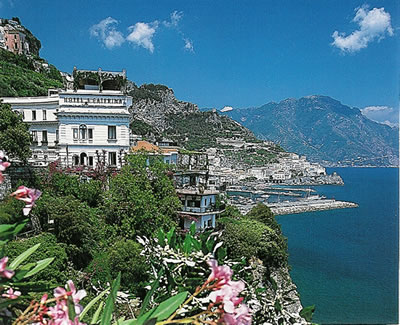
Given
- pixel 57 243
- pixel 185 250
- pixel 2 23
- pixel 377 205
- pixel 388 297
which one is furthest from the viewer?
pixel 377 205

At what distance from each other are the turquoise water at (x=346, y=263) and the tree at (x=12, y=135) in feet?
27.5

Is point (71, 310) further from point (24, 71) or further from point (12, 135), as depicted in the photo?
point (24, 71)

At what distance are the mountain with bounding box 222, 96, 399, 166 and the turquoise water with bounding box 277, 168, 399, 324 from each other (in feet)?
126

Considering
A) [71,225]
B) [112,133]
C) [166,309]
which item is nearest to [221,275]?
[166,309]

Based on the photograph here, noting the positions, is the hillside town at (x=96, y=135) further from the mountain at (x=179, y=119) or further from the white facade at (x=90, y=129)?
the mountain at (x=179, y=119)

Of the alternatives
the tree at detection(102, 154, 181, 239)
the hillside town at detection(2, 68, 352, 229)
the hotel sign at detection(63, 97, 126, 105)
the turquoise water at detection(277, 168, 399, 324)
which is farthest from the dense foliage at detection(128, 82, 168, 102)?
the tree at detection(102, 154, 181, 239)

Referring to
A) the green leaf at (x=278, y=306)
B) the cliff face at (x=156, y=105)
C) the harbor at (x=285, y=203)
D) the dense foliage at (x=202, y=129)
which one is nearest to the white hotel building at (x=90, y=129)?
the green leaf at (x=278, y=306)

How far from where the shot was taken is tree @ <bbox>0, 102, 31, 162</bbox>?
16.1 ft

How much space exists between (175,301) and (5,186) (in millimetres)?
5159

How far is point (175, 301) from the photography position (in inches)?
22.8

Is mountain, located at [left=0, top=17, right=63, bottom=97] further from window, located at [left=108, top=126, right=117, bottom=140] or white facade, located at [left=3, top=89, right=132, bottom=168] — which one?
window, located at [left=108, top=126, right=117, bottom=140]

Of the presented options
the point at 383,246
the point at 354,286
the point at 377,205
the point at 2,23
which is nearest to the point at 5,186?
the point at 354,286

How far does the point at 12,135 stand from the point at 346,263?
14.7 m

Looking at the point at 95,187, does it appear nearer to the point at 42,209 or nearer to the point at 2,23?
the point at 42,209
